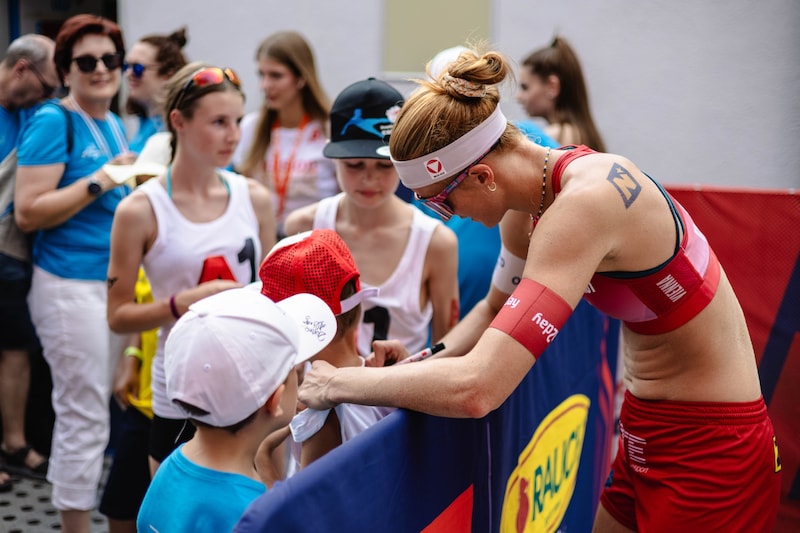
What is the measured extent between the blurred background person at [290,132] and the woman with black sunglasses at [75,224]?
2.92 ft

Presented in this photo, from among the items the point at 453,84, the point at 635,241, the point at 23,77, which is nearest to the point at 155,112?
the point at 23,77

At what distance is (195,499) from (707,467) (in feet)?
4.53

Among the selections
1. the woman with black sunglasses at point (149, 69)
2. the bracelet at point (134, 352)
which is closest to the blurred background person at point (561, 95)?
the woman with black sunglasses at point (149, 69)

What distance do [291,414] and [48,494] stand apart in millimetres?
3204

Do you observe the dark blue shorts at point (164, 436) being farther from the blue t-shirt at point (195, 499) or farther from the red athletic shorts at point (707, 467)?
the red athletic shorts at point (707, 467)

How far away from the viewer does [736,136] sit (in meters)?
6.05

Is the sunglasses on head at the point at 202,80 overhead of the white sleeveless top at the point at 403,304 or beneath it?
overhead

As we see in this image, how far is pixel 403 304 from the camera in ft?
9.79

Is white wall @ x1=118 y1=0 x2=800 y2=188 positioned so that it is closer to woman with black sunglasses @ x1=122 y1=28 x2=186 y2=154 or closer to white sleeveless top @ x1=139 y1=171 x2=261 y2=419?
woman with black sunglasses @ x1=122 y1=28 x2=186 y2=154

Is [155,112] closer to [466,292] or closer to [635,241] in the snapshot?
[466,292]

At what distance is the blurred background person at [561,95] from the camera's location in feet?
16.1

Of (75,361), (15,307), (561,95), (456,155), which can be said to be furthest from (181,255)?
(561,95)

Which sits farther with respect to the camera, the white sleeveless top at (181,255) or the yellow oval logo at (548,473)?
the white sleeveless top at (181,255)

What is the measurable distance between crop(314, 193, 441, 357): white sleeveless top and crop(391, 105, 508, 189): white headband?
87 cm
